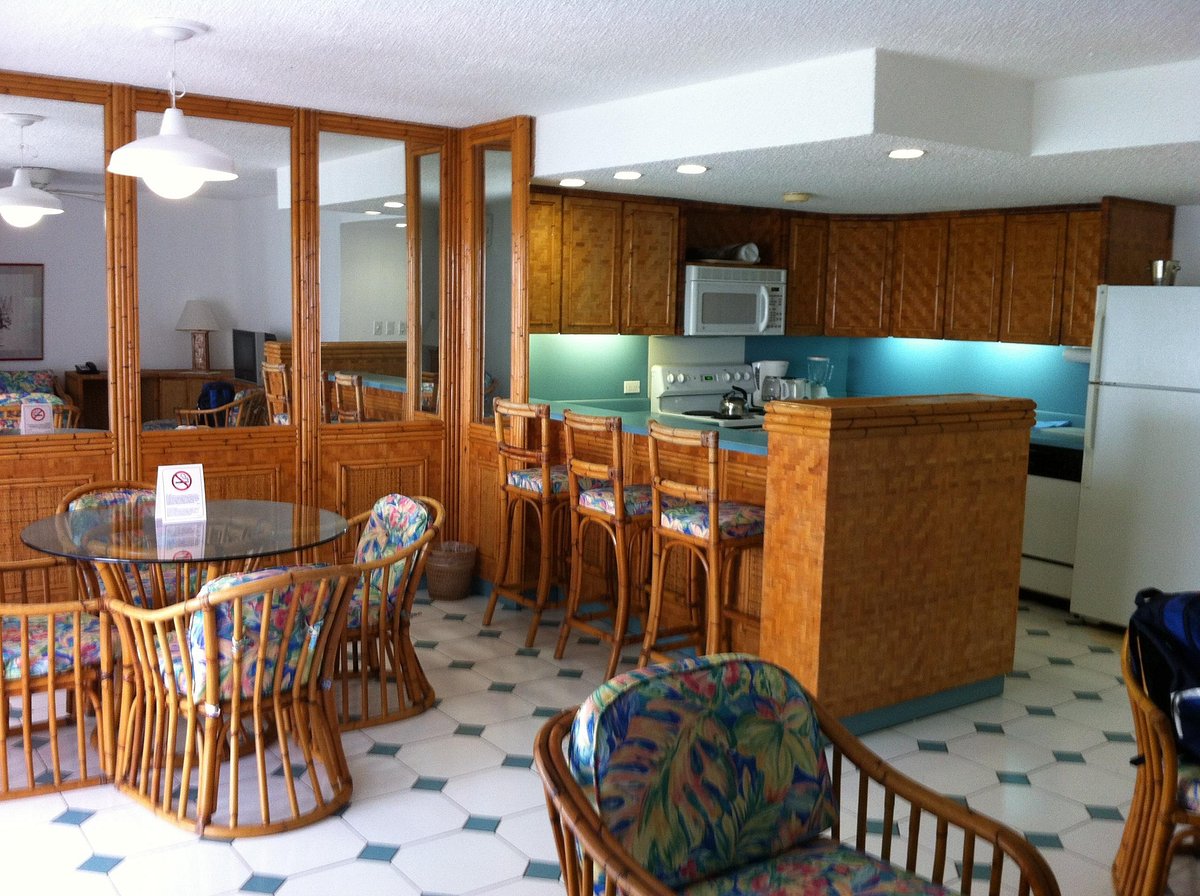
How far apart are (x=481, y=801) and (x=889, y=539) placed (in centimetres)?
165

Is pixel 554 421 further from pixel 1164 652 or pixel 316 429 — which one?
pixel 1164 652

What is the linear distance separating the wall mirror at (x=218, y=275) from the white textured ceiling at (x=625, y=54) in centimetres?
15

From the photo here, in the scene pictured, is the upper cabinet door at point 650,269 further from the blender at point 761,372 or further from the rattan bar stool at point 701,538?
the rattan bar stool at point 701,538

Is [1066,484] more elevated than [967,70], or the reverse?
[967,70]

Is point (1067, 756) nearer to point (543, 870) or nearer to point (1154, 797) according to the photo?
point (1154, 797)

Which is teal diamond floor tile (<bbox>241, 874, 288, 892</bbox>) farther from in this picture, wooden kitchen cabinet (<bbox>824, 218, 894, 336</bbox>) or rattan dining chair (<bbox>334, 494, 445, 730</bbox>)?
wooden kitchen cabinet (<bbox>824, 218, 894, 336</bbox>)

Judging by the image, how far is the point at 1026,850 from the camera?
1979 mm

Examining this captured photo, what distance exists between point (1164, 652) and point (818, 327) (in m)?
4.70

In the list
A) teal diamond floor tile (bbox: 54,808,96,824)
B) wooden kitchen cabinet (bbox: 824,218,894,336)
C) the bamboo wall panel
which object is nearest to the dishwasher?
the bamboo wall panel

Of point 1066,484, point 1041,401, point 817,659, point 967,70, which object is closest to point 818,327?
point 1041,401

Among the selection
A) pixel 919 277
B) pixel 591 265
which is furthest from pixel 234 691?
pixel 919 277

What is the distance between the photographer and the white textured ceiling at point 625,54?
3457mm

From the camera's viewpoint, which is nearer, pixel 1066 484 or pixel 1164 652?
pixel 1164 652

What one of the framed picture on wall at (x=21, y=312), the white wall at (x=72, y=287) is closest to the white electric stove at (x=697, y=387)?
the white wall at (x=72, y=287)
